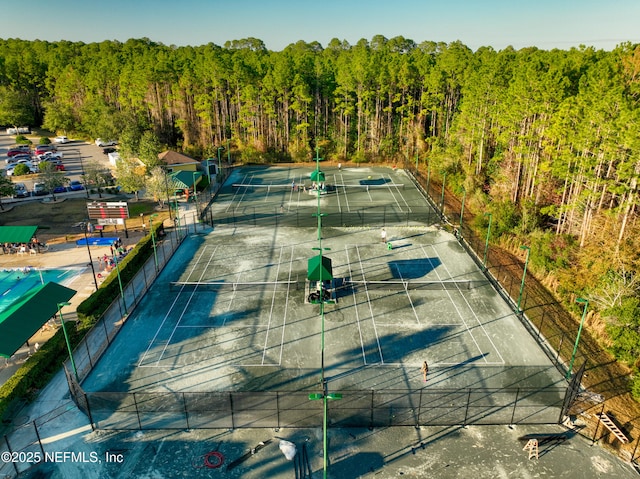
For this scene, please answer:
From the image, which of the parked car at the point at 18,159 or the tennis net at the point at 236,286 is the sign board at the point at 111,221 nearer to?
the tennis net at the point at 236,286

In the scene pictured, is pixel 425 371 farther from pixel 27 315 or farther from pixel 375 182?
pixel 375 182

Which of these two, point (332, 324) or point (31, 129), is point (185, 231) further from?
point (31, 129)

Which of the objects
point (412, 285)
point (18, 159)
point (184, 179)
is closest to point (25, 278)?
point (184, 179)

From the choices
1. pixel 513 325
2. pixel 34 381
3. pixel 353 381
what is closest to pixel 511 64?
pixel 513 325

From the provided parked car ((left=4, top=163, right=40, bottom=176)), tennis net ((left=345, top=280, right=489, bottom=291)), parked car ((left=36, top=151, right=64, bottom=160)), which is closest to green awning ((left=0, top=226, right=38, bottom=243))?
tennis net ((left=345, top=280, right=489, bottom=291))

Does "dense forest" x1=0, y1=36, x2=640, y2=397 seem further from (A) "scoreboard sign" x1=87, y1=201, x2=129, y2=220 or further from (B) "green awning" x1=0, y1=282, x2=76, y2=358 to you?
(B) "green awning" x1=0, y1=282, x2=76, y2=358
